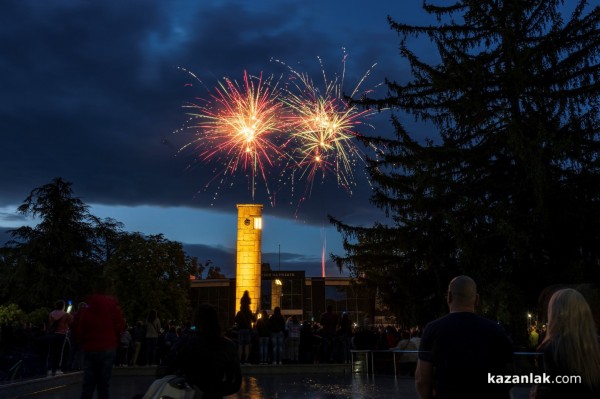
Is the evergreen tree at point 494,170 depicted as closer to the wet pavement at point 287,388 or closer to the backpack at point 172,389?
the wet pavement at point 287,388

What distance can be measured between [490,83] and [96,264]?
44.0 metres

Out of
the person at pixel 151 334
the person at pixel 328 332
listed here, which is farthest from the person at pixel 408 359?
the person at pixel 151 334

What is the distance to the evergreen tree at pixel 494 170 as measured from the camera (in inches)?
685

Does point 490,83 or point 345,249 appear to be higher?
point 490,83

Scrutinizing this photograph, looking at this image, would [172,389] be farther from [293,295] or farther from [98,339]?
[293,295]

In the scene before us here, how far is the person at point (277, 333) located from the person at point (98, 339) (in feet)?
38.7

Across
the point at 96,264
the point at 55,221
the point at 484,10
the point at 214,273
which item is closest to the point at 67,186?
the point at 55,221

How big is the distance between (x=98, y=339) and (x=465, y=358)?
5.09m

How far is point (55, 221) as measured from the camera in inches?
2115

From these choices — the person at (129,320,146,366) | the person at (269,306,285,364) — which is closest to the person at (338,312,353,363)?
the person at (269,306,285,364)

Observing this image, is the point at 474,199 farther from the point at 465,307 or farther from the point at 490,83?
the point at 465,307

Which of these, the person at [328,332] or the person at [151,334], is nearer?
the person at [151,334]

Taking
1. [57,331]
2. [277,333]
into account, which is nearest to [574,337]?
[57,331]

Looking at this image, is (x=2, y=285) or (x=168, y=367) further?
(x=2, y=285)
